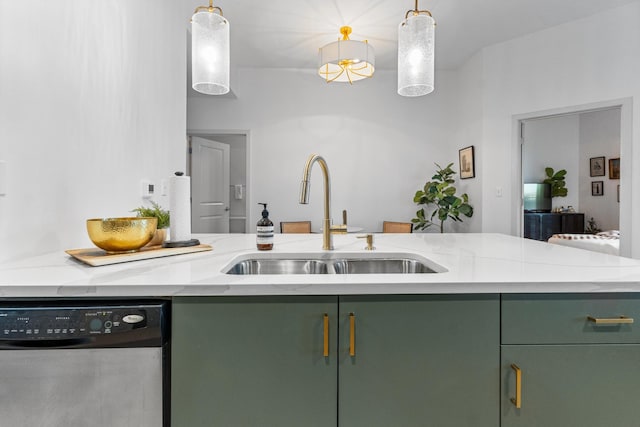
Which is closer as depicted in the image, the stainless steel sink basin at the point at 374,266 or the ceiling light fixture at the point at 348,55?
the stainless steel sink basin at the point at 374,266

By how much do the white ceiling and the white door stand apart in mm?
1317

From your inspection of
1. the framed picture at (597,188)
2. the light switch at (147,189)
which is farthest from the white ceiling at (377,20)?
the framed picture at (597,188)

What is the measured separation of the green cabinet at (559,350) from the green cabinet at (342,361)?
43 mm

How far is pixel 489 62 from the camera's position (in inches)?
153

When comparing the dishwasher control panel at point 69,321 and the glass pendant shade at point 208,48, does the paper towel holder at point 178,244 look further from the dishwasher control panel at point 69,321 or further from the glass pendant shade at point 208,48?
the glass pendant shade at point 208,48

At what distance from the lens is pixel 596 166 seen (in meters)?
5.60

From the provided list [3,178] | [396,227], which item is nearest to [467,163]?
[396,227]

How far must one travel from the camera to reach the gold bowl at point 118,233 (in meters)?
1.14

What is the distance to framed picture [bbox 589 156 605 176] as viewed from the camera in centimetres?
550

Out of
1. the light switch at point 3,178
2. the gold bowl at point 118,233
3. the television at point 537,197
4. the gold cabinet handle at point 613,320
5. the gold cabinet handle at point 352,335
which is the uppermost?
the television at point 537,197

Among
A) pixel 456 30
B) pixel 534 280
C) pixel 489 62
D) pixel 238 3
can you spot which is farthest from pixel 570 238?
pixel 238 3

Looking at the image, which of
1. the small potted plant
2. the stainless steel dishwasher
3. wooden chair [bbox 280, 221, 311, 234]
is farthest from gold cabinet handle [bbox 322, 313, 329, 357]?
wooden chair [bbox 280, 221, 311, 234]

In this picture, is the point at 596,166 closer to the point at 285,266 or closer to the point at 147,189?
the point at 285,266

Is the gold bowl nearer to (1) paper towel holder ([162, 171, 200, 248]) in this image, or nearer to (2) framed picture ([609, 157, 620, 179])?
(1) paper towel holder ([162, 171, 200, 248])
